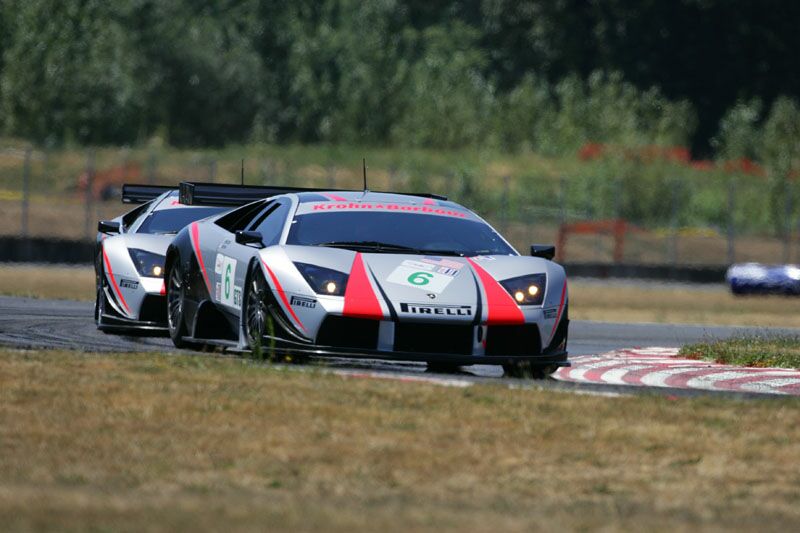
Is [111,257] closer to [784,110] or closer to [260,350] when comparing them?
[260,350]

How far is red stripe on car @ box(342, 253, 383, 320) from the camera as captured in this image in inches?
401

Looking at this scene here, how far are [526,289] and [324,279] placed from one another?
1231 millimetres

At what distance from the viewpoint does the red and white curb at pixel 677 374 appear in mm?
10570

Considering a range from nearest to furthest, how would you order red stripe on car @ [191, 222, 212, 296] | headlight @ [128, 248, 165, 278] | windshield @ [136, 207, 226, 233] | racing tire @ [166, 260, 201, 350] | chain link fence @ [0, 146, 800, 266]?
red stripe on car @ [191, 222, 212, 296] < racing tire @ [166, 260, 201, 350] < headlight @ [128, 248, 165, 278] < windshield @ [136, 207, 226, 233] < chain link fence @ [0, 146, 800, 266]

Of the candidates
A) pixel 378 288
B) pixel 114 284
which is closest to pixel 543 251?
pixel 378 288

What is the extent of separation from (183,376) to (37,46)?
5717 centimetres

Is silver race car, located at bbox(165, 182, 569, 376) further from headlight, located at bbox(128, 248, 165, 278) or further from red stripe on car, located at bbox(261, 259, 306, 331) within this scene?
headlight, located at bbox(128, 248, 165, 278)

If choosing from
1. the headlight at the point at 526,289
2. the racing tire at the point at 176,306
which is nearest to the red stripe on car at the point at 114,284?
the racing tire at the point at 176,306

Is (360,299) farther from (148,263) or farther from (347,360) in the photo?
(148,263)

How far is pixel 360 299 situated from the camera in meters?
10.2

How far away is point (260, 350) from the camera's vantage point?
1039cm

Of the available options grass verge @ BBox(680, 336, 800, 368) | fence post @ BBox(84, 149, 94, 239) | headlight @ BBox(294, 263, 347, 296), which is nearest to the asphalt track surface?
headlight @ BBox(294, 263, 347, 296)

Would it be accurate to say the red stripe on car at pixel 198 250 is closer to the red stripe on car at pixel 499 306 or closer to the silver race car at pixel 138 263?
the silver race car at pixel 138 263

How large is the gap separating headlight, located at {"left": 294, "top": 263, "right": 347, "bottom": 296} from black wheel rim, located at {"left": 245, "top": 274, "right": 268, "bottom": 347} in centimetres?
30
